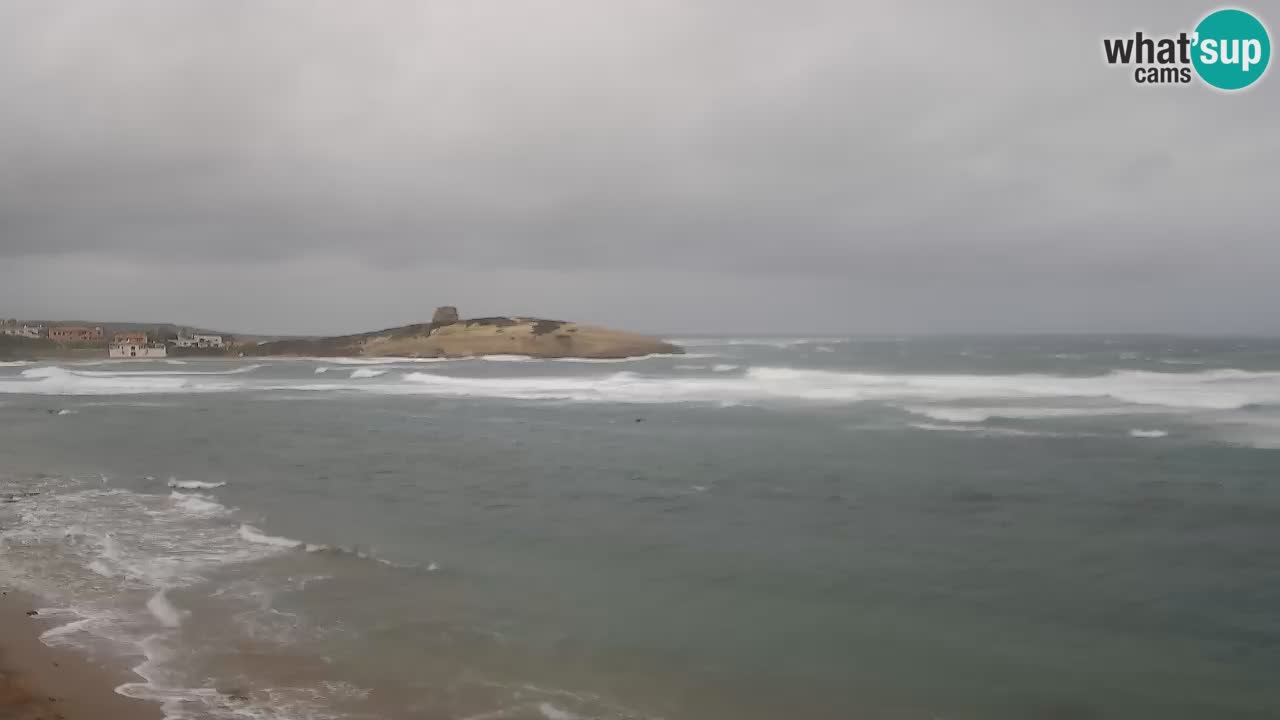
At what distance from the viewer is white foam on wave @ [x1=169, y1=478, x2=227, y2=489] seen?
11922 mm

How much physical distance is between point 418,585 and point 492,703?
101 inches

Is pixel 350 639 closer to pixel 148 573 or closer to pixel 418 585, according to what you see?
pixel 418 585

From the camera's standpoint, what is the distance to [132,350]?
2501 inches

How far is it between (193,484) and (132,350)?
61747mm

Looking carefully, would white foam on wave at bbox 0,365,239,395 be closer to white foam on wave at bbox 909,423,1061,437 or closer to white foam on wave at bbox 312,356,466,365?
white foam on wave at bbox 312,356,466,365

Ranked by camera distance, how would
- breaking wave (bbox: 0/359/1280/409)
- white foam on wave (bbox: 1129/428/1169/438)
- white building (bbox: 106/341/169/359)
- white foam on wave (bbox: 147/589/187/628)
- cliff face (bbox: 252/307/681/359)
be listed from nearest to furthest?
white foam on wave (bbox: 147/589/187/628) → white foam on wave (bbox: 1129/428/1169/438) → breaking wave (bbox: 0/359/1280/409) → white building (bbox: 106/341/169/359) → cliff face (bbox: 252/307/681/359)

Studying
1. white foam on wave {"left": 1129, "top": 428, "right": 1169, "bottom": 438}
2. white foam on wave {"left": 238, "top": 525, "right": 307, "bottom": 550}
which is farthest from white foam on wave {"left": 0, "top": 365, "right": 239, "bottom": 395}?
white foam on wave {"left": 1129, "top": 428, "right": 1169, "bottom": 438}

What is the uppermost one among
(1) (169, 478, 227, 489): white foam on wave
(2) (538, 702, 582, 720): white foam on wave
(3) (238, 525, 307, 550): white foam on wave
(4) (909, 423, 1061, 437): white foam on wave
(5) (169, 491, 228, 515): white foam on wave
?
(4) (909, 423, 1061, 437): white foam on wave

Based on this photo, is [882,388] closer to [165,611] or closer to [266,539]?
[266,539]

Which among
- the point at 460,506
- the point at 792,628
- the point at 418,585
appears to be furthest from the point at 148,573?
the point at 792,628

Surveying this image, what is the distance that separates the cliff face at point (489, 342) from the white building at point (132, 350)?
7.87 meters

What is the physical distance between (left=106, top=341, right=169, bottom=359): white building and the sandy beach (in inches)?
2687

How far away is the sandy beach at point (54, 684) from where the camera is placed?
462cm

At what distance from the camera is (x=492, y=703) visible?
4.84m
